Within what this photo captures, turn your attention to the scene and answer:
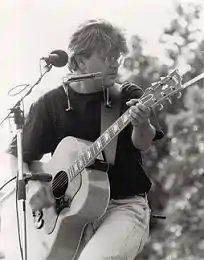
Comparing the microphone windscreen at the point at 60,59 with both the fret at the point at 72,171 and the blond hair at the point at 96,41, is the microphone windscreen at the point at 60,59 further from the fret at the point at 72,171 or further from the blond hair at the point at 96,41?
the fret at the point at 72,171

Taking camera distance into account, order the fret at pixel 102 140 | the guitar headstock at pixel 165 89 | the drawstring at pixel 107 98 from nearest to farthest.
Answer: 1. the guitar headstock at pixel 165 89
2. the fret at pixel 102 140
3. the drawstring at pixel 107 98

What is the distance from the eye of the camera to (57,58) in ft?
5.37

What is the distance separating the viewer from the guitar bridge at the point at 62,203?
1.61m

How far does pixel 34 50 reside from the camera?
1.90m

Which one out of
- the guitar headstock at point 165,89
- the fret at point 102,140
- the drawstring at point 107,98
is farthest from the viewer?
the drawstring at point 107,98

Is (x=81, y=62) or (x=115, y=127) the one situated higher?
(x=81, y=62)

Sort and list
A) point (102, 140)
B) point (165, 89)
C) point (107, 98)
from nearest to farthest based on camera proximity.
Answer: point (165, 89), point (102, 140), point (107, 98)

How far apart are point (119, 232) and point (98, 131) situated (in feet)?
0.94

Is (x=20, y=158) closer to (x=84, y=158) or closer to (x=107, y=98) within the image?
(x=84, y=158)

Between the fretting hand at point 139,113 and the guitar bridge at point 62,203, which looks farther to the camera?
the guitar bridge at point 62,203

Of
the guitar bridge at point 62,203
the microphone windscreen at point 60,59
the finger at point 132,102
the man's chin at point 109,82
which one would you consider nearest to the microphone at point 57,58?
the microphone windscreen at point 60,59

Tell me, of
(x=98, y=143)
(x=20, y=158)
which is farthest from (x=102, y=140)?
(x=20, y=158)

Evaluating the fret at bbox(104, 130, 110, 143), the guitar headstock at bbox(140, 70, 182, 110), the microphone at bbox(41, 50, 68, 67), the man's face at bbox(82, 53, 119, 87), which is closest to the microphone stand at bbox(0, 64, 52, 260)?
the microphone at bbox(41, 50, 68, 67)

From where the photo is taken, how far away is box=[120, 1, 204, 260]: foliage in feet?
5.58
